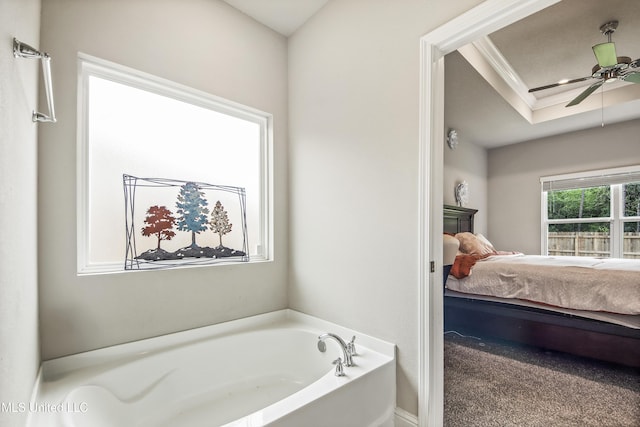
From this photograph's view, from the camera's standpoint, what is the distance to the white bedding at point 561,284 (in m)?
2.33

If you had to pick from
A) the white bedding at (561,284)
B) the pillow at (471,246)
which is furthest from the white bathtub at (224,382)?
the pillow at (471,246)

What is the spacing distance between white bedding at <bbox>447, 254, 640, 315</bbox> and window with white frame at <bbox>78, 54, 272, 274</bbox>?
216 cm

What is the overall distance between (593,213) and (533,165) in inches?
43.0

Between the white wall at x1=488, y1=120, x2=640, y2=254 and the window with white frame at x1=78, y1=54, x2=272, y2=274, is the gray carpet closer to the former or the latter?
the window with white frame at x1=78, y1=54, x2=272, y2=274

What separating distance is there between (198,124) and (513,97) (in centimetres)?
366

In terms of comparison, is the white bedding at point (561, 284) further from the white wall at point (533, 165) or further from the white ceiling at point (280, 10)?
the white ceiling at point (280, 10)

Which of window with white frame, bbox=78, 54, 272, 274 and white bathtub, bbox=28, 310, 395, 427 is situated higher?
window with white frame, bbox=78, 54, 272, 274

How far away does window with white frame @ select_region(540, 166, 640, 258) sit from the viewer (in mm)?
4344

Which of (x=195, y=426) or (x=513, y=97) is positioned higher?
(x=513, y=97)

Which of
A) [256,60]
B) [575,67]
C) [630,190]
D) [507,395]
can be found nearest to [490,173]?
[630,190]

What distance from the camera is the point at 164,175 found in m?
1.94

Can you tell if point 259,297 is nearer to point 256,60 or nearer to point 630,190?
point 256,60

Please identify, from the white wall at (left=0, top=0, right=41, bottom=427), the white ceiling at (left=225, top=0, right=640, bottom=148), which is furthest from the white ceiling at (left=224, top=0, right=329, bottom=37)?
the white wall at (left=0, top=0, right=41, bottom=427)

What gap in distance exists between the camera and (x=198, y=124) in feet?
6.94
